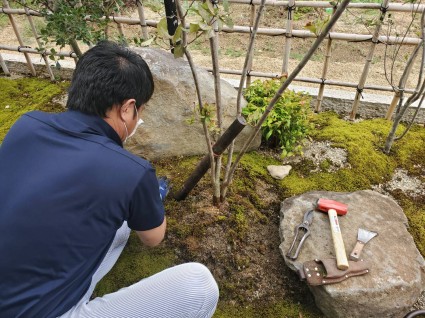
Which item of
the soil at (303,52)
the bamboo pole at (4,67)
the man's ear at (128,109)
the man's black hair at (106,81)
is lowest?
the soil at (303,52)

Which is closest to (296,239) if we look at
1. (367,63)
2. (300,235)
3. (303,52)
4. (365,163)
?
(300,235)

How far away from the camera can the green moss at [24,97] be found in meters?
3.83

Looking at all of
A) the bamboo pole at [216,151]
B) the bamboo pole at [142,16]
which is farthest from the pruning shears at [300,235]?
the bamboo pole at [142,16]

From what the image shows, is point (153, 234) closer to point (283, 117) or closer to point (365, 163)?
point (283, 117)

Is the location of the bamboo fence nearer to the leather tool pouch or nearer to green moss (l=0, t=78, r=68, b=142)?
green moss (l=0, t=78, r=68, b=142)

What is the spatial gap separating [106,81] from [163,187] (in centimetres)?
117

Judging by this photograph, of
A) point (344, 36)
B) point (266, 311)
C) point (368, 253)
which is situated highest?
point (344, 36)

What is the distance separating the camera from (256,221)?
8.59 ft

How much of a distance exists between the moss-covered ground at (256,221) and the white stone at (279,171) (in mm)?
43

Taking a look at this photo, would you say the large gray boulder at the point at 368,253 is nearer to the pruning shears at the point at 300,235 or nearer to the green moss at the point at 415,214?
the pruning shears at the point at 300,235

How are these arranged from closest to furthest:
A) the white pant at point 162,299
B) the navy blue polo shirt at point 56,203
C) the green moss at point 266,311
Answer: the navy blue polo shirt at point 56,203
the white pant at point 162,299
the green moss at point 266,311

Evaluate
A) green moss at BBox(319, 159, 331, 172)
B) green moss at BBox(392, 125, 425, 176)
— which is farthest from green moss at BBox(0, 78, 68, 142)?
green moss at BBox(392, 125, 425, 176)

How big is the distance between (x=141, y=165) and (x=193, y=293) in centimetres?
66

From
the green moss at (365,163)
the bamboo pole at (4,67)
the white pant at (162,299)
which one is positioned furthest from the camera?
the bamboo pole at (4,67)
